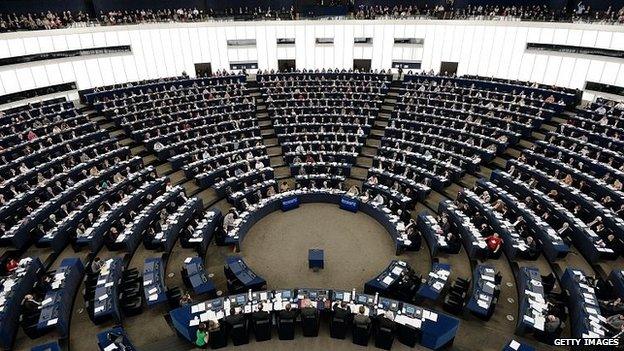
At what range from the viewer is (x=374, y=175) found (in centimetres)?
2295

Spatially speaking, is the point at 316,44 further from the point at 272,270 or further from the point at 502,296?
the point at 502,296

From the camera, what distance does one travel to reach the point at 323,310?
13.6m

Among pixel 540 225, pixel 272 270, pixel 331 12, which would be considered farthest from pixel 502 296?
pixel 331 12

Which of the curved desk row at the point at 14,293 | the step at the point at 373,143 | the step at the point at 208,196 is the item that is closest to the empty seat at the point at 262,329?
the curved desk row at the point at 14,293

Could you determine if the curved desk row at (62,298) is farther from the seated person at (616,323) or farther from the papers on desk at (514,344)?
the seated person at (616,323)

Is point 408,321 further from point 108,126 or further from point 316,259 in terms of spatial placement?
point 108,126

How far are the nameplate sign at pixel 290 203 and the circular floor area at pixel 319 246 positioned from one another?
0.28 metres

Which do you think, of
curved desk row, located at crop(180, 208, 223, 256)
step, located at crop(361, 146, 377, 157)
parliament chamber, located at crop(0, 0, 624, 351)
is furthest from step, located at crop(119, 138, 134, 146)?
step, located at crop(361, 146, 377, 157)

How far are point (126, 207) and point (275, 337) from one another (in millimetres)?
10271

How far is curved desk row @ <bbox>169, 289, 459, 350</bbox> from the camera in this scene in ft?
41.2

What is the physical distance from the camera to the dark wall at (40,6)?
30000mm

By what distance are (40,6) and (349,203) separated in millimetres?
29427

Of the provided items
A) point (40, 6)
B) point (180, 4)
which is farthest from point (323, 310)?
point (40, 6)

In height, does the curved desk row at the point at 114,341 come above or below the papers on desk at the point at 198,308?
above
